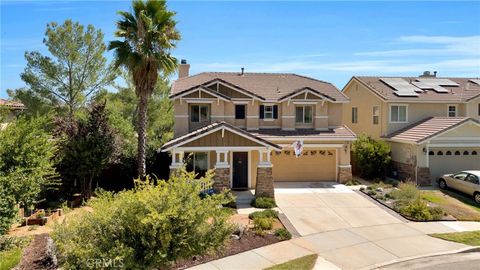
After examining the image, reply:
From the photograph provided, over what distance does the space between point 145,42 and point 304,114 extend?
39.3 ft

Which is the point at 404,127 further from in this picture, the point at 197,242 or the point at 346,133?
the point at 197,242

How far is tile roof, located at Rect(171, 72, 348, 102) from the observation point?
25703 mm

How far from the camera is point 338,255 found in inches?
513

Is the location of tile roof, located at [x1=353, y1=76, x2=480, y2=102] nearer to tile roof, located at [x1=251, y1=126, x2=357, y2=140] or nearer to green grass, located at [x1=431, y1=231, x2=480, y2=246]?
tile roof, located at [x1=251, y1=126, x2=357, y2=140]

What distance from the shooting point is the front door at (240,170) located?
2308 cm

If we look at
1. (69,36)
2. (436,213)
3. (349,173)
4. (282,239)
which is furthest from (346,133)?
(69,36)

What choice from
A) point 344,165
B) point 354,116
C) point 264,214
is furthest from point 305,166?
point 354,116

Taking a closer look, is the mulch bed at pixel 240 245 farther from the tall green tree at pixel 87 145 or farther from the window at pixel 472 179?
the window at pixel 472 179

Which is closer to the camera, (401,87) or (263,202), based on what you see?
(263,202)

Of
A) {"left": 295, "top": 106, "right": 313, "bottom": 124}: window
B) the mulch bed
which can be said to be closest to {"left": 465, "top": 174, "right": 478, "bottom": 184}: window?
{"left": 295, "top": 106, "right": 313, "bottom": 124}: window

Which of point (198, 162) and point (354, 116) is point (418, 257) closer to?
point (198, 162)

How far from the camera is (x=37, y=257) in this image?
11.8m

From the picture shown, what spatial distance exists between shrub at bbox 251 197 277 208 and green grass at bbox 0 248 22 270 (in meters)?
10.7

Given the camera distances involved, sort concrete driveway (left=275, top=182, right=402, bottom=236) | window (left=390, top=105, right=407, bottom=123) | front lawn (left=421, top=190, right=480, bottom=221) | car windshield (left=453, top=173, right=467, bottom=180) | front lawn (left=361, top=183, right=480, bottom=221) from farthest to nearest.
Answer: window (left=390, top=105, right=407, bottom=123), car windshield (left=453, top=173, right=467, bottom=180), front lawn (left=421, top=190, right=480, bottom=221), front lawn (left=361, top=183, right=480, bottom=221), concrete driveway (left=275, top=182, right=402, bottom=236)
